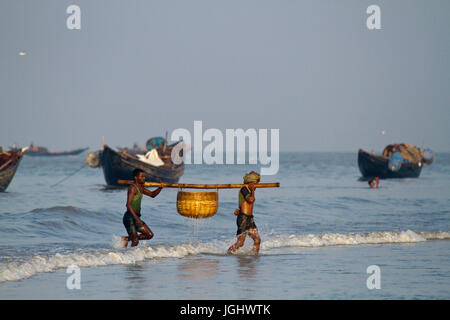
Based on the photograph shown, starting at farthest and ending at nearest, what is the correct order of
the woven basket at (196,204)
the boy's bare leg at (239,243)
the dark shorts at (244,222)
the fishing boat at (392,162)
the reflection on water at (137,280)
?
the fishing boat at (392,162)
the boy's bare leg at (239,243)
the dark shorts at (244,222)
the woven basket at (196,204)
the reflection on water at (137,280)

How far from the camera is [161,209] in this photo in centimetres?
2602

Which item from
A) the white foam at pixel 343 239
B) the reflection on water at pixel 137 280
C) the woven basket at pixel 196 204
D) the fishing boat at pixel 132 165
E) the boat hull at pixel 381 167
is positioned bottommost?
the boat hull at pixel 381 167

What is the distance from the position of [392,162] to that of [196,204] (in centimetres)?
4548

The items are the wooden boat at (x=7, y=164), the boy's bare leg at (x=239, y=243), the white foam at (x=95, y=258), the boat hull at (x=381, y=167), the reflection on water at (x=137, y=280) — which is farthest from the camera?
the boat hull at (x=381, y=167)

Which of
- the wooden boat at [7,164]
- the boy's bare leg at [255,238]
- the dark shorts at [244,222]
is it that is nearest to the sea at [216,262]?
the boy's bare leg at [255,238]

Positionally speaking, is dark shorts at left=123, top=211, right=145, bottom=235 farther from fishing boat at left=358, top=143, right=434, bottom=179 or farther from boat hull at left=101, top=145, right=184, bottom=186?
fishing boat at left=358, top=143, right=434, bottom=179

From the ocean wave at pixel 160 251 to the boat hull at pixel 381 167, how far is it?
1585 inches

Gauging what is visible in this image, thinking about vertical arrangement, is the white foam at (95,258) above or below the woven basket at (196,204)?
below

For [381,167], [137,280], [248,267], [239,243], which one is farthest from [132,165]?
[137,280]

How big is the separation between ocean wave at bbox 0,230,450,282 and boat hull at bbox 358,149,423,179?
4027 centimetres

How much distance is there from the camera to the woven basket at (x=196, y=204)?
492 inches

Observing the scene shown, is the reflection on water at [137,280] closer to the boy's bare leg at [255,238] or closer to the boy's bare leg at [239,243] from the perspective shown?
the boy's bare leg at [239,243]
